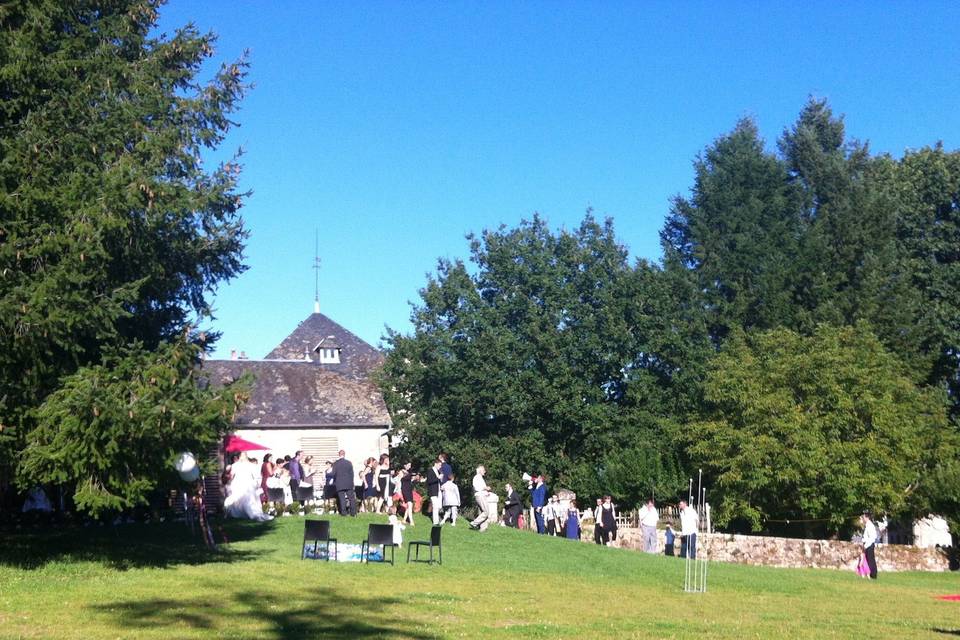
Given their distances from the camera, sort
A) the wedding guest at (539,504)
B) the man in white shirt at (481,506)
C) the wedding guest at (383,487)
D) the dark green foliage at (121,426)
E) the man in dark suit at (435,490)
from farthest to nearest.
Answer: the wedding guest at (539,504) → the wedding guest at (383,487) → the man in dark suit at (435,490) → the man in white shirt at (481,506) → the dark green foliage at (121,426)

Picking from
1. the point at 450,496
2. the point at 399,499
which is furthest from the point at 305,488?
the point at 450,496

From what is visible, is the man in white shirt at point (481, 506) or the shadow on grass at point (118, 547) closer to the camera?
the shadow on grass at point (118, 547)

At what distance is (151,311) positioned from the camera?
22641 millimetres

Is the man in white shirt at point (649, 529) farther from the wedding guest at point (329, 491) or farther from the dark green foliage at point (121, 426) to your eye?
the dark green foliage at point (121, 426)

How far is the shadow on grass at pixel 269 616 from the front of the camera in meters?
14.0

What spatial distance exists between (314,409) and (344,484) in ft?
88.1

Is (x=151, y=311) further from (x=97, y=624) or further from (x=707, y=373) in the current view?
(x=707, y=373)

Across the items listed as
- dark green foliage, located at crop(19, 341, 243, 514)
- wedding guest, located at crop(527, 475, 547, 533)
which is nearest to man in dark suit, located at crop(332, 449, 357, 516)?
wedding guest, located at crop(527, 475, 547, 533)

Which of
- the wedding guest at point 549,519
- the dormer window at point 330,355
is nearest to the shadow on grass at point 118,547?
the wedding guest at point 549,519

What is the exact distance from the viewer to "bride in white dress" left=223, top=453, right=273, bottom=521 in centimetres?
2958

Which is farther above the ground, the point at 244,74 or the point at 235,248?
the point at 244,74

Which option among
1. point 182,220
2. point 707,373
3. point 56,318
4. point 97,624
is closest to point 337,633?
point 97,624

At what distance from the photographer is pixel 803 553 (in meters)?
34.7

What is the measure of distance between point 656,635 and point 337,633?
418cm
